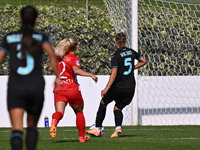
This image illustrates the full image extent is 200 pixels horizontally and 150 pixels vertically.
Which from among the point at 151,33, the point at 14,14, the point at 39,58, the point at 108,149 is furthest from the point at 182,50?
the point at 39,58

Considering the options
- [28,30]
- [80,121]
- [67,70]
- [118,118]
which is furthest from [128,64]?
[28,30]

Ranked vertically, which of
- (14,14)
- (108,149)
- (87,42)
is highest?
(14,14)

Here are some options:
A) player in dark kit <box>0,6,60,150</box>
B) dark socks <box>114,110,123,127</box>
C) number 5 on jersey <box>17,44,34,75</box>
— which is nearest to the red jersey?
dark socks <box>114,110,123,127</box>

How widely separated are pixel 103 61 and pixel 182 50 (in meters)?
2.21

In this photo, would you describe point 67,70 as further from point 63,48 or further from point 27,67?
point 27,67

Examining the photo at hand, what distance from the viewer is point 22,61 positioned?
4578 mm

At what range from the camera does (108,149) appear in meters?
6.70

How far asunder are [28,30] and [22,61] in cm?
28

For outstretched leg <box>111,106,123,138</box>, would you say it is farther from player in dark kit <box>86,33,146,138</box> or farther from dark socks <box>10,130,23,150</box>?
dark socks <box>10,130,23,150</box>

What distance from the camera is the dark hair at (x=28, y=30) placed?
4.49 meters

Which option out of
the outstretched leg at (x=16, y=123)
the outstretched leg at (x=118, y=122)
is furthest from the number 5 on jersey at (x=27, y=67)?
the outstretched leg at (x=118, y=122)

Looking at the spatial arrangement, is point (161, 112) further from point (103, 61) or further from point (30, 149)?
point (30, 149)

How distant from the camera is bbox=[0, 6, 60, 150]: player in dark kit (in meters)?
4.51

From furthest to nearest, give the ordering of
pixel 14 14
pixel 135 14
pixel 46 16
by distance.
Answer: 1. pixel 14 14
2. pixel 46 16
3. pixel 135 14
